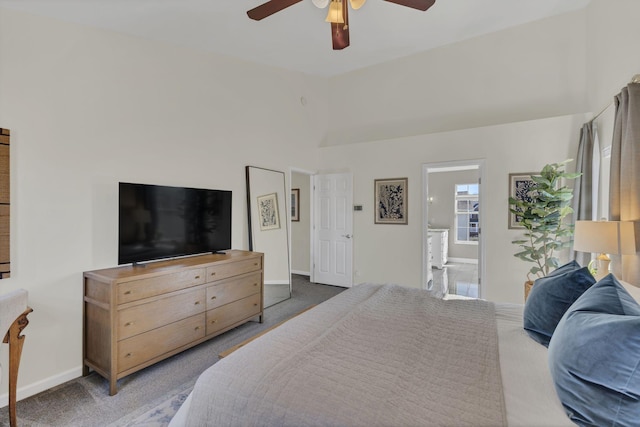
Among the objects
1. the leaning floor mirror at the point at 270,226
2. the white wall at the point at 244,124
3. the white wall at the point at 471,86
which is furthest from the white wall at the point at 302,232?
the leaning floor mirror at the point at 270,226

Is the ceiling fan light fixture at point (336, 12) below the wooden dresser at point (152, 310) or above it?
above

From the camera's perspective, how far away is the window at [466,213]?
7.48m

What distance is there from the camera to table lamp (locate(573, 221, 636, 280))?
6.61 ft

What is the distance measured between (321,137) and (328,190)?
99 centimetres

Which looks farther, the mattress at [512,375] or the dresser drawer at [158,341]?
the dresser drawer at [158,341]

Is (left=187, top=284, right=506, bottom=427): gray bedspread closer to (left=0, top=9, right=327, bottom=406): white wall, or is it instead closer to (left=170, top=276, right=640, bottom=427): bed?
(left=170, top=276, right=640, bottom=427): bed

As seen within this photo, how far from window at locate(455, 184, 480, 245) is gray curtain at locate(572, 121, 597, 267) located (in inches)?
160

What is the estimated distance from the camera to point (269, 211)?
417 cm

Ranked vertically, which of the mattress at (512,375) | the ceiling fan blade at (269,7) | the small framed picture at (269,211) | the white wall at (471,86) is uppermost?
the white wall at (471,86)

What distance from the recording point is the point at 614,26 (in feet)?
9.27

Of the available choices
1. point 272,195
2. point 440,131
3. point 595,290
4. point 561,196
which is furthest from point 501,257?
point 272,195

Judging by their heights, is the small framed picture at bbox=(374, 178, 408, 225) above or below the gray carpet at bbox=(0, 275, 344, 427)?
above

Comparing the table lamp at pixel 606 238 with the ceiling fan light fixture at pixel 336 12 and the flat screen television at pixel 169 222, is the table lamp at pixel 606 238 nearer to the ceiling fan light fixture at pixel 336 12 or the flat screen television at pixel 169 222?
the ceiling fan light fixture at pixel 336 12

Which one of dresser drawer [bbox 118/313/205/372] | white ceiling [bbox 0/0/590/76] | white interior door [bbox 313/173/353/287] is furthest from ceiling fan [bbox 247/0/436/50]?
white interior door [bbox 313/173/353/287]
